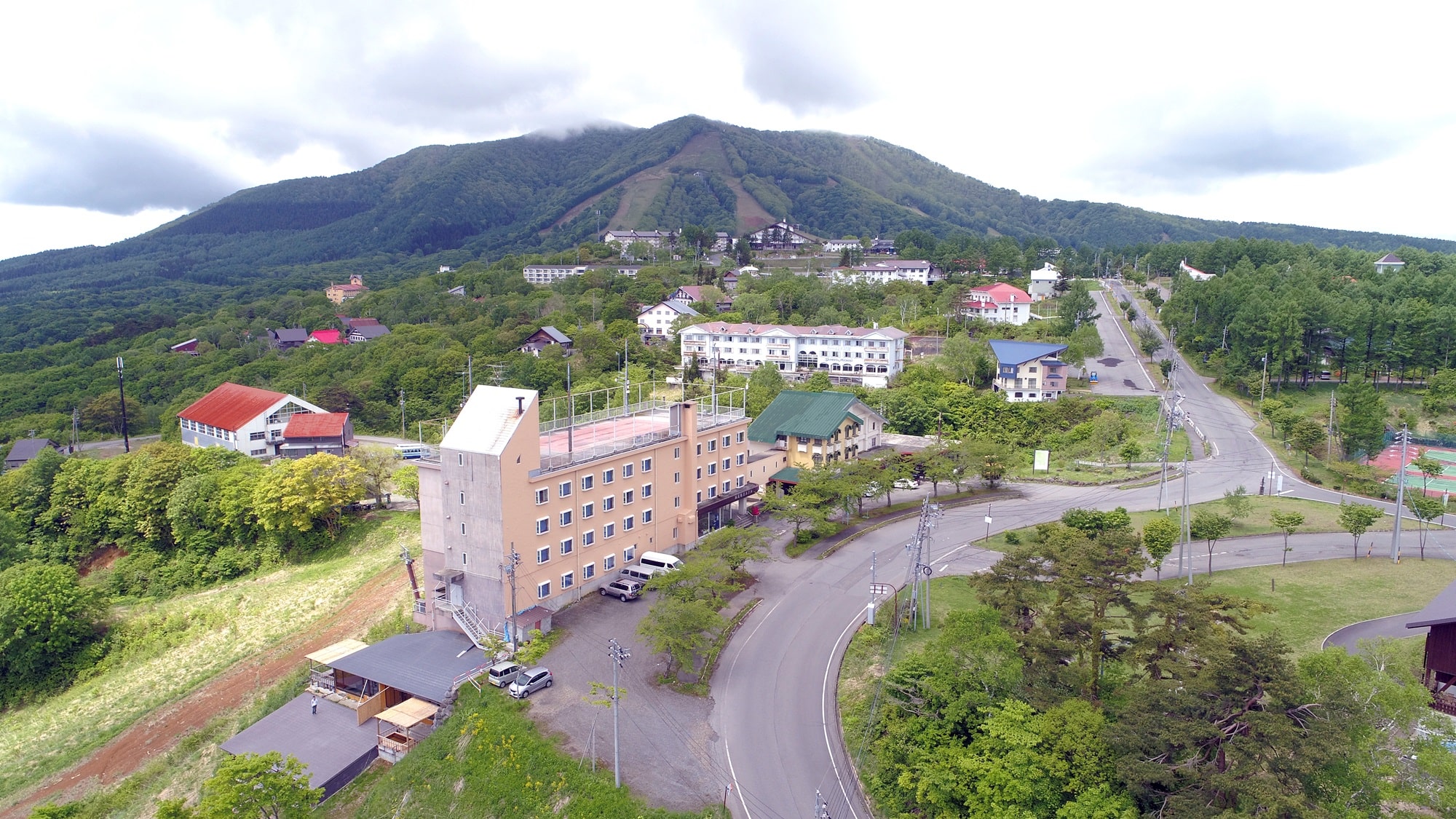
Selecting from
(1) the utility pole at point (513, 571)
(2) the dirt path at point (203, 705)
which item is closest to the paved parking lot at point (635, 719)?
(1) the utility pole at point (513, 571)

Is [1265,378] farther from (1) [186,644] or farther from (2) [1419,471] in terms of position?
(1) [186,644]

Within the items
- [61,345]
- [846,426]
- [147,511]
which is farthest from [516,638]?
[61,345]

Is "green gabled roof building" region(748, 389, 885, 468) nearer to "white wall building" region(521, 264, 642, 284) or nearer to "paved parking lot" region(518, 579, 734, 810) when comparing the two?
"paved parking lot" region(518, 579, 734, 810)

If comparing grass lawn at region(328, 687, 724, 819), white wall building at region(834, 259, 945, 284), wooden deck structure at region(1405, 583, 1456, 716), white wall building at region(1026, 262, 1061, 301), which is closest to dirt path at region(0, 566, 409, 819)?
grass lawn at region(328, 687, 724, 819)

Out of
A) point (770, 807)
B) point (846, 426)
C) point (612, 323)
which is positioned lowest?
point (770, 807)

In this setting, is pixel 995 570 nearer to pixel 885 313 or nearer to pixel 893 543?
pixel 893 543
